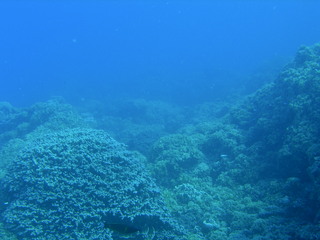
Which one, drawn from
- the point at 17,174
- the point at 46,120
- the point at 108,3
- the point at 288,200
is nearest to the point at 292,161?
the point at 288,200

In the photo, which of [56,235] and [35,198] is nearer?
[56,235]

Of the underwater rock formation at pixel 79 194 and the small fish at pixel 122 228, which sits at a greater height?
the underwater rock formation at pixel 79 194

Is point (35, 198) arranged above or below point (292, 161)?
below

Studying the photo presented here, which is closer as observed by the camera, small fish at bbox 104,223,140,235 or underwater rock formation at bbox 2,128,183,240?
underwater rock formation at bbox 2,128,183,240

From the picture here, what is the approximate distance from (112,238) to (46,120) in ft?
39.3

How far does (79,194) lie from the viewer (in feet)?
22.0

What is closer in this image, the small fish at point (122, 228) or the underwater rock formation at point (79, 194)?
the underwater rock formation at point (79, 194)

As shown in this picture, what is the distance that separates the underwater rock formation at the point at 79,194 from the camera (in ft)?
20.6

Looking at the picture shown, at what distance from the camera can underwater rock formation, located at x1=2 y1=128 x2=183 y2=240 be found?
6.29 meters

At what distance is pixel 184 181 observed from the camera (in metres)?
10.1

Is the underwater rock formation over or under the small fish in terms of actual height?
over

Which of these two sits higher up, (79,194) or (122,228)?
(79,194)

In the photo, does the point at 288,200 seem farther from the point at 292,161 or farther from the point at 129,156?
the point at 129,156

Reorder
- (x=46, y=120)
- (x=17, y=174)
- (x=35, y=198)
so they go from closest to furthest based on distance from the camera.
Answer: (x=35, y=198), (x=17, y=174), (x=46, y=120)
